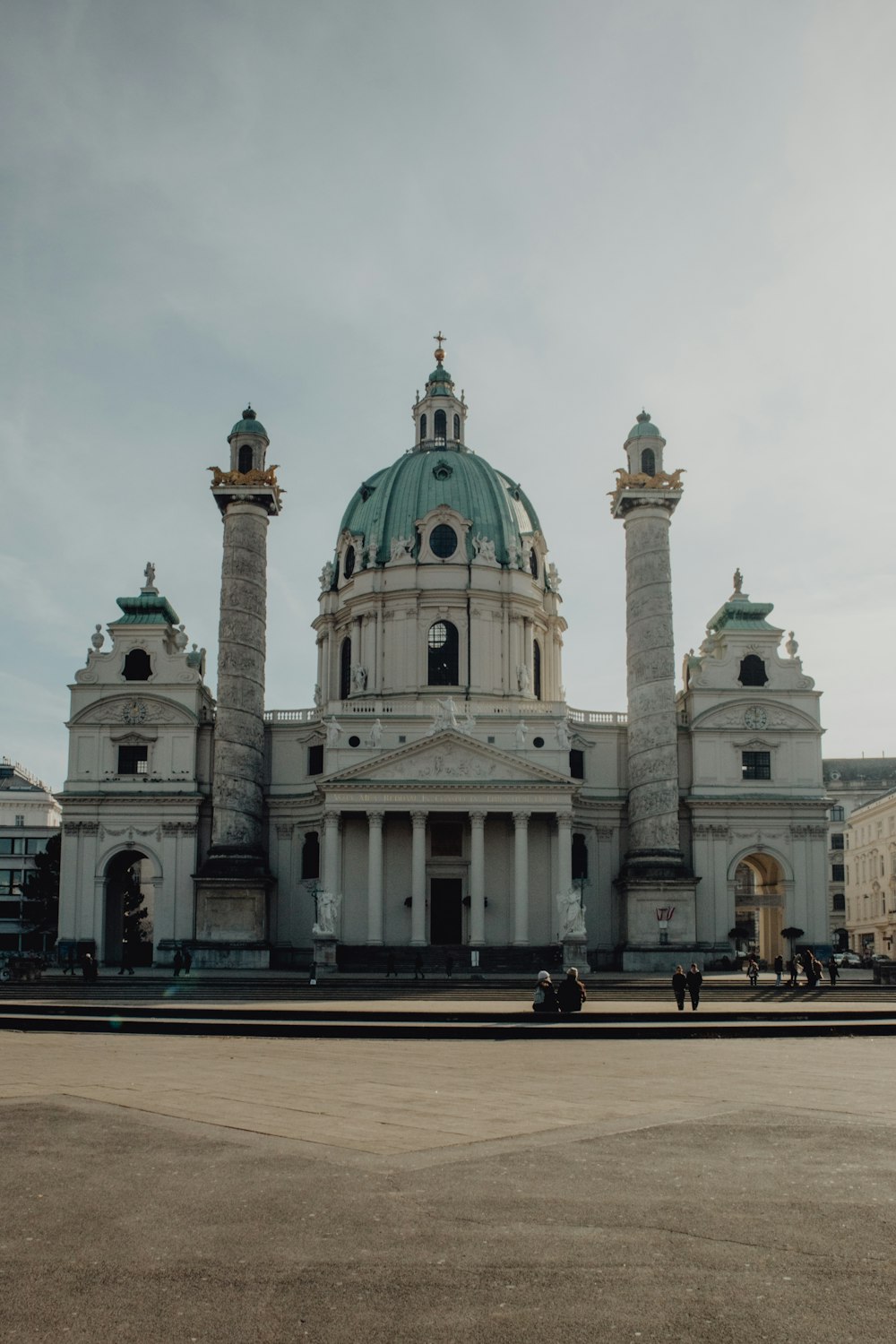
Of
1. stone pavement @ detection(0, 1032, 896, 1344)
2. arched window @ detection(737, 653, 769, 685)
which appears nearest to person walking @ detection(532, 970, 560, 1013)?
stone pavement @ detection(0, 1032, 896, 1344)

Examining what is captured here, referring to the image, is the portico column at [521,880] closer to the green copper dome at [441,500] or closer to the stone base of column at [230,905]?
the stone base of column at [230,905]

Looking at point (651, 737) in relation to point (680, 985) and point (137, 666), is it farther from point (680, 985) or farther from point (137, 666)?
point (680, 985)

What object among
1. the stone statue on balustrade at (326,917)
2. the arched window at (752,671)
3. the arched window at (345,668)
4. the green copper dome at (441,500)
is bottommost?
the stone statue on balustrade at (326,917)

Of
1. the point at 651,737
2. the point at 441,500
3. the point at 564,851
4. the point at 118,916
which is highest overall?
the point at 441,500

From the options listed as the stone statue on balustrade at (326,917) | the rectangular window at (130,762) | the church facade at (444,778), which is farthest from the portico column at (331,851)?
the rectangular window at (130,762)

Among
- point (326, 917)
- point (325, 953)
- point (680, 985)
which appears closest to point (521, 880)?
point (326, 917)

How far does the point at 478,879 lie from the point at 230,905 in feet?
41.7

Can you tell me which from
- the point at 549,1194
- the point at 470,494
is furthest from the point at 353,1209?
the point at 470,494

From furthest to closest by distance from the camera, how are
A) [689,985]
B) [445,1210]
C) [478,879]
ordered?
[478,879]
[689,985]
[445,1210]

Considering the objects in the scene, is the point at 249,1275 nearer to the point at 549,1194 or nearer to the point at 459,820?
the point at 549,1194

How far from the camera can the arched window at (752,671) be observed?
7512cm

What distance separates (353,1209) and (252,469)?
65.4 metres

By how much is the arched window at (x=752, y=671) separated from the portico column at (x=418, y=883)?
807 inches

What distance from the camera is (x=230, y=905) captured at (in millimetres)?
68312
